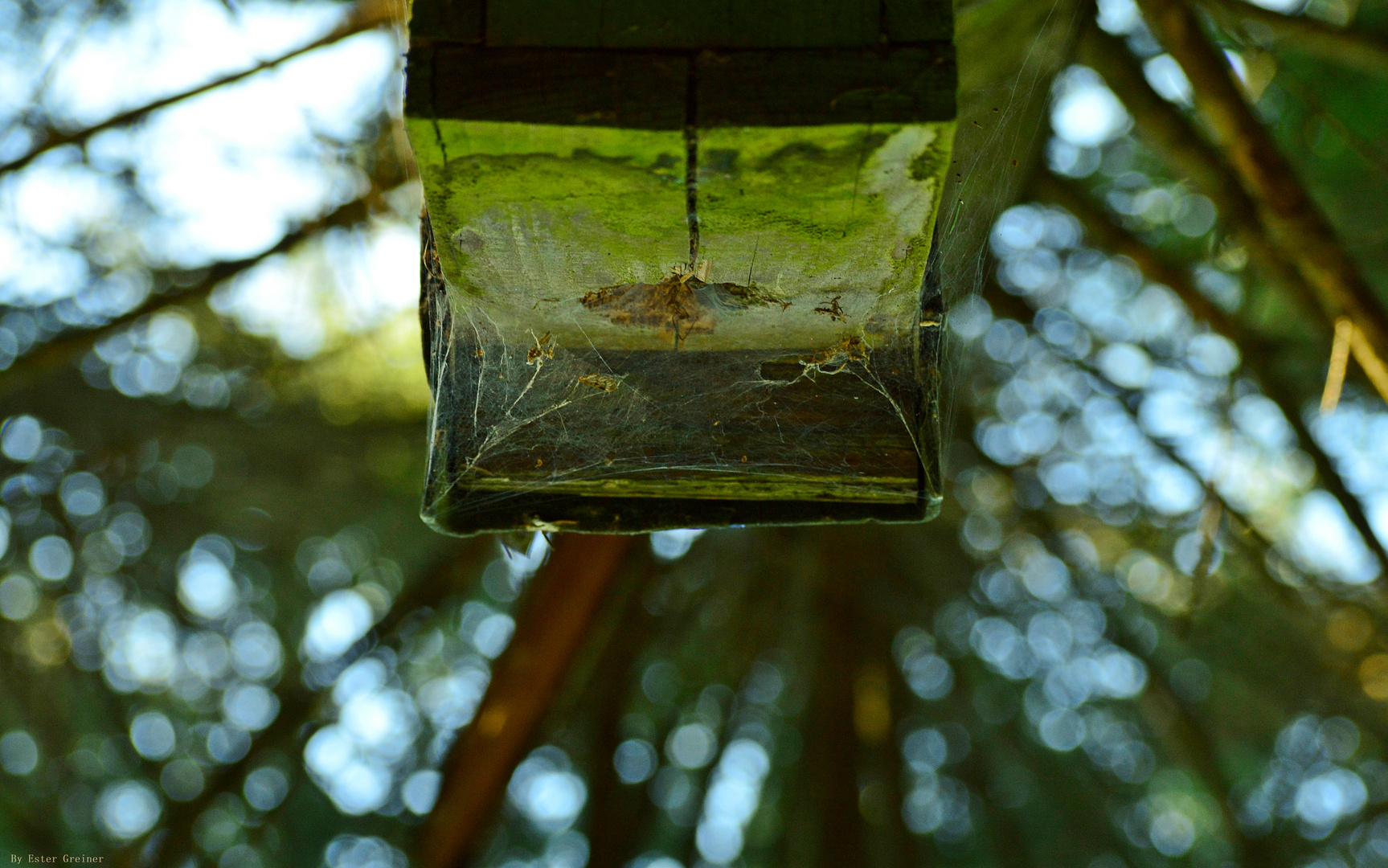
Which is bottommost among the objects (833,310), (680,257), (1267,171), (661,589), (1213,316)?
(661,589)

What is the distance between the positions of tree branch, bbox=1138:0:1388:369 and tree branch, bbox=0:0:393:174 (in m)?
2.63

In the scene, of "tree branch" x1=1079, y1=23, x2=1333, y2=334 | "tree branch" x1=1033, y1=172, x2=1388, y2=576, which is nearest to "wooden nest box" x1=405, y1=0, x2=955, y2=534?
"tree branch" x1=1079, y1=23, x2=1333, y2=334

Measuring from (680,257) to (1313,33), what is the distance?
2.76 m

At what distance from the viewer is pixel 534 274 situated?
1492 mm

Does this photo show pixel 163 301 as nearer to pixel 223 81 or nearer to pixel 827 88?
pixel 223 81

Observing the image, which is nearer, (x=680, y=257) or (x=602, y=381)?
(x=680, y=257)

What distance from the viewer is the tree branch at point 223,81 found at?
3.26 metres

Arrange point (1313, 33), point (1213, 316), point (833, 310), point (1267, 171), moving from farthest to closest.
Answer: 1. point (1213, 316)
2. point (1313, 33)
3. point (1267, 171)
4. point (833, 310)

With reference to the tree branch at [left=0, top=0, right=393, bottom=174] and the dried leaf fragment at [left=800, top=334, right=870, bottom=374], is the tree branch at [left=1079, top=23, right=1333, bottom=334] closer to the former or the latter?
the dried leaf fragment at [left=800, top=334, right=870, bottom=374]

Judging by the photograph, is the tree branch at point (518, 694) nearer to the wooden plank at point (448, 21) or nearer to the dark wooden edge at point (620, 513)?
the dark wooden edge at point (620, 513)

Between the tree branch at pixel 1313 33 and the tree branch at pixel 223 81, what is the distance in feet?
9.27

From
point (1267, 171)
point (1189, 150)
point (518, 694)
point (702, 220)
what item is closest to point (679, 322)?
point (702, 220)

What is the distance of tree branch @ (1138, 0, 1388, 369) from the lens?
274cm

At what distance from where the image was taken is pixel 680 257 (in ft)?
4.74
